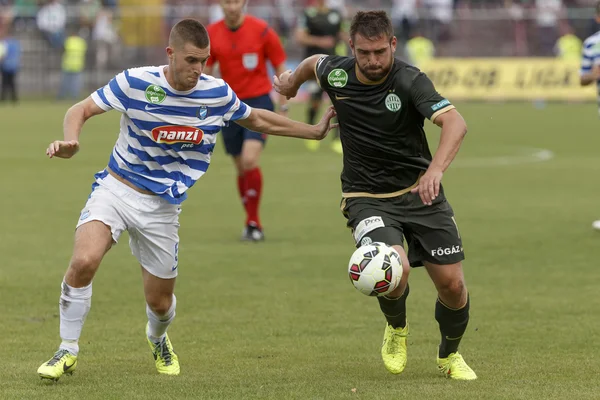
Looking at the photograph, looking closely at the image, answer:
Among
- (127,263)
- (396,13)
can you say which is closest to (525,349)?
(127,263)

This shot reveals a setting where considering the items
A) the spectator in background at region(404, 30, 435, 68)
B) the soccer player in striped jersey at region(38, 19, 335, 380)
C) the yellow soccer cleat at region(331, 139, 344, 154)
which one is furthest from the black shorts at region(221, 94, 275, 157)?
the spectator in background at region(404, 30, 435, 68)

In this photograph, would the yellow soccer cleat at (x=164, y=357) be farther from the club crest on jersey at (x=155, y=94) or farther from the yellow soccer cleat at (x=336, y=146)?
A: the yellow soccer cleat at (x=336, y=146)

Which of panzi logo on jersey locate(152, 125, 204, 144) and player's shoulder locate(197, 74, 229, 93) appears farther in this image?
player's shoulder locate(197, 74, 229, 93)

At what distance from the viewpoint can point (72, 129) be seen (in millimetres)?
6457

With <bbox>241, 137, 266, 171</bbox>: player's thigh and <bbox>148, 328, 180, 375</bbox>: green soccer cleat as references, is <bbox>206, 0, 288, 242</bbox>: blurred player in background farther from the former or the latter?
<bbox>148, 328, 180, 375</bbox>: green soccer cleat

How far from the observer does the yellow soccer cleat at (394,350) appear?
6895 mm

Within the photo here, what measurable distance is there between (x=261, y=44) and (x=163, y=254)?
6.14 m

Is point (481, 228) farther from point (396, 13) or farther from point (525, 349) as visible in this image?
point (396, 13)

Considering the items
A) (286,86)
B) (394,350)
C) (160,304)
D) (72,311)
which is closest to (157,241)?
(160,304)

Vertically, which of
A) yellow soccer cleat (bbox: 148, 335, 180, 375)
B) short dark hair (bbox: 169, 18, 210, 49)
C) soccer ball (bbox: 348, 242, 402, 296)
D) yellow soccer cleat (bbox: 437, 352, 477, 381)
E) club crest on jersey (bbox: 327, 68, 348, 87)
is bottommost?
yellow soccer cleat (bbox: 148, 335, 180, 375)

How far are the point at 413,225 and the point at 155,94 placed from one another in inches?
65.5

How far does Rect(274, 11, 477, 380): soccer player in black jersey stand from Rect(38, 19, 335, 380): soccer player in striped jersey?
72cm

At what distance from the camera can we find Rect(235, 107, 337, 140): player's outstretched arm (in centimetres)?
711

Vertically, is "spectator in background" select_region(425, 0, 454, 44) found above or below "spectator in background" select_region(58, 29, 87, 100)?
above
